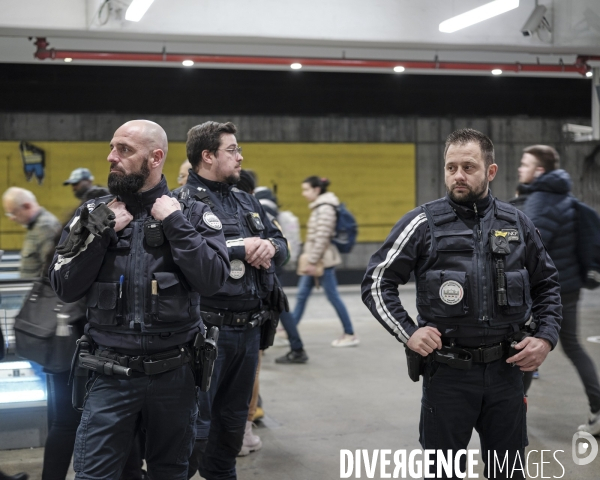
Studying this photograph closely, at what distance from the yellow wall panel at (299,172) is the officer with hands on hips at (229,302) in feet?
28.5

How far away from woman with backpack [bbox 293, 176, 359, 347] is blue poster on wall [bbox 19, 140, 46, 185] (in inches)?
238

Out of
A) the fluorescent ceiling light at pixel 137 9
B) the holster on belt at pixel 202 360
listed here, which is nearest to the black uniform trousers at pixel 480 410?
the holster on belt at pixel 202 360

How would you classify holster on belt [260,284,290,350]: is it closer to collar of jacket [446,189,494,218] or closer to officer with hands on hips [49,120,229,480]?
officer with hands on hips [49,120,229,480]

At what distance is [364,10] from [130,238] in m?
6.38

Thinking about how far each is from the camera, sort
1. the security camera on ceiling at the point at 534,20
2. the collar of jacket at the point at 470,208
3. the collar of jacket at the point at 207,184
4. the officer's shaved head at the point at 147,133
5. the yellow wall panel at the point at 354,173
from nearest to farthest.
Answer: the officer's shaved head at the point at 147,133, the collar of jacket at the point at 470,208, the collar of jacket at the point at 207,184, the security camera on ceiling at the point at 534,20, the yellow wall panel at the point at 354,173

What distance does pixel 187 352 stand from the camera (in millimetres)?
2658

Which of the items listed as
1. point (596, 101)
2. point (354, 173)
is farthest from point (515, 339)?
point (354, 173)

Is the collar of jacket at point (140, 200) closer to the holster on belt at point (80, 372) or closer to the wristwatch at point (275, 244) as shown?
the holster on belt at point (80, 372)

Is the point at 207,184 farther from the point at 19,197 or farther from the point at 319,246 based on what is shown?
the point at 319,246

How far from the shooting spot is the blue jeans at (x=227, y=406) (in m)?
3.33

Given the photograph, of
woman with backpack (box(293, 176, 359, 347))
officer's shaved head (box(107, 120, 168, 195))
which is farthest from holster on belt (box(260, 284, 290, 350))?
woman with backpack (box(293, 176, 359, 347))

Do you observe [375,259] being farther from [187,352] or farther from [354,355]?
[354,355]

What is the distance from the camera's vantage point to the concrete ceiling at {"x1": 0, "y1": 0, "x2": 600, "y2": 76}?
25.3ft

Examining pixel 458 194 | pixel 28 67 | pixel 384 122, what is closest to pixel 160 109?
pixel 28 67
